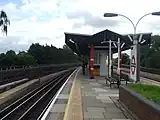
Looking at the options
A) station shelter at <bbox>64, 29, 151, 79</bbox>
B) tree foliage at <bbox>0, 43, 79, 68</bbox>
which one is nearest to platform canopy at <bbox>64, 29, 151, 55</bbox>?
station shelter at <bbox>64, 29, 151, 79</bbox>

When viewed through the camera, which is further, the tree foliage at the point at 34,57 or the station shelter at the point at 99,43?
the tree foliage at the point at 34,57

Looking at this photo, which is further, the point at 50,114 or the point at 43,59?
the point at 43,59

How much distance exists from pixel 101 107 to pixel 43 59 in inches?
4353

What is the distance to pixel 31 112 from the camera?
18.2 m

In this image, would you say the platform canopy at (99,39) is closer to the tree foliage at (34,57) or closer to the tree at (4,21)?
the tree at (4,21)

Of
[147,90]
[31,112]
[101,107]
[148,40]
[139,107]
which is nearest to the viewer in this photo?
[139,107]

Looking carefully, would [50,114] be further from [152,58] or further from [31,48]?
[31,48]

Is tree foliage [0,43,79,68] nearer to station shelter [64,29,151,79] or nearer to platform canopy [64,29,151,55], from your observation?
station shelter [64,29,151,79]

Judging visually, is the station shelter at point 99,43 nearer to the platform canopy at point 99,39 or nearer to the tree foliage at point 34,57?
the platform canopy at point 99,39

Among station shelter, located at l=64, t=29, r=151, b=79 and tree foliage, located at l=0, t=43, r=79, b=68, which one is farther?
tree foliage, located at l=0, t=43, r=79, b=68

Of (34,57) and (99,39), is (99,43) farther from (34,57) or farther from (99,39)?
(34,57)

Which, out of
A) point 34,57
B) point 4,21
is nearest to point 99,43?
point 4,21

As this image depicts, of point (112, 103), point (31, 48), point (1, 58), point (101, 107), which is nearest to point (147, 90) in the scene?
point (101, 107)

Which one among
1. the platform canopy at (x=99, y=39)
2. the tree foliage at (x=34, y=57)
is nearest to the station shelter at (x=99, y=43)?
the platform canopy at (x=99, y=39)
